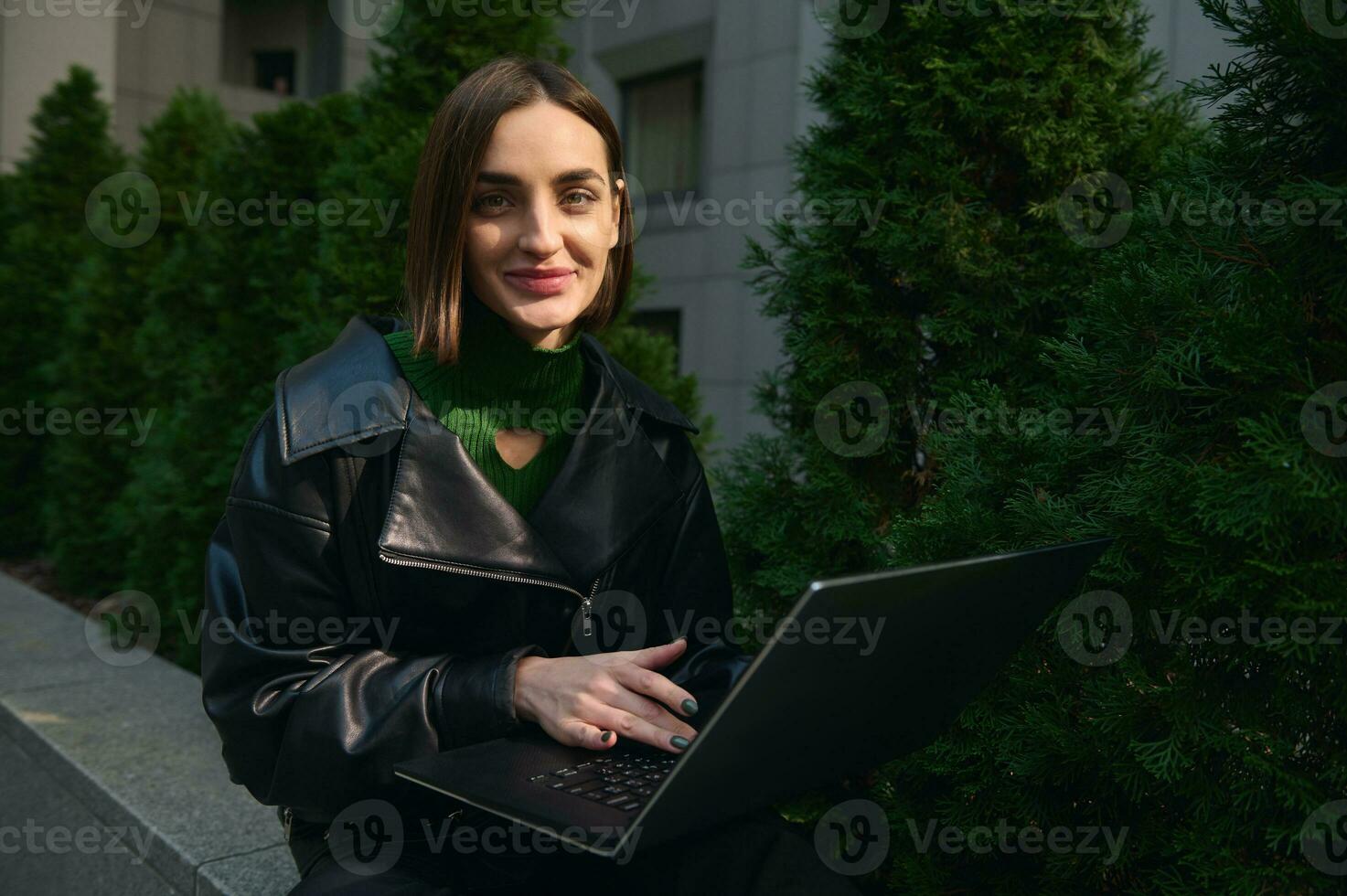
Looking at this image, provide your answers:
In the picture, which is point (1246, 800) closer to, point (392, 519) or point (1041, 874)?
point (1041, 874)

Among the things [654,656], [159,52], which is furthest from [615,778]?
[159,52]

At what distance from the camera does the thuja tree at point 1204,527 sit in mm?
1604

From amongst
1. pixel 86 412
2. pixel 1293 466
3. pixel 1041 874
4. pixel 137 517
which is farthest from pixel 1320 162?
pixel 86 412

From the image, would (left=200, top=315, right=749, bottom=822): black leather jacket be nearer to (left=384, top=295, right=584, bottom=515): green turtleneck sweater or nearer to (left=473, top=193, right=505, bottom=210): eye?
(left=384, top=295, right=584, bottom=515): green turtleneck sweater

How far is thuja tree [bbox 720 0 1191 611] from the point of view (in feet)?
9.04

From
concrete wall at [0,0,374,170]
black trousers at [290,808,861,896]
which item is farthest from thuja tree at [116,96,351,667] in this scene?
concrete wall at [0,0,374,170]

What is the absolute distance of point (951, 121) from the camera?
284cm

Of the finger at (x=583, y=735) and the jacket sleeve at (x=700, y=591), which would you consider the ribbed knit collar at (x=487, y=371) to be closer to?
the jacket sleeve at (x=700, y=591)

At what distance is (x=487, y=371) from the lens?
2291mm

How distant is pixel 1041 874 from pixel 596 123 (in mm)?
1751

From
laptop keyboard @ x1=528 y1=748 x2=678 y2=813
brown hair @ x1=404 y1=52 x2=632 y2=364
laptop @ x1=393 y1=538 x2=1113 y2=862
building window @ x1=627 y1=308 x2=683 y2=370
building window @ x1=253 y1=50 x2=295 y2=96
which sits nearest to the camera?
laptop @ x1=393 y1=538 x2=1113 y2=862

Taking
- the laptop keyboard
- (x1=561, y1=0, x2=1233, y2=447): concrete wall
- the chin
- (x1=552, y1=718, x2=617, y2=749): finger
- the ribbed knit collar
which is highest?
(x1=561, y1=0, x2=1233, y2=447): concrete wall

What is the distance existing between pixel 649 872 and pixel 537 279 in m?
1.12

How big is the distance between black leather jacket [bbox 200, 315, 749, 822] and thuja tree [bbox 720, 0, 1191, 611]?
652mm
